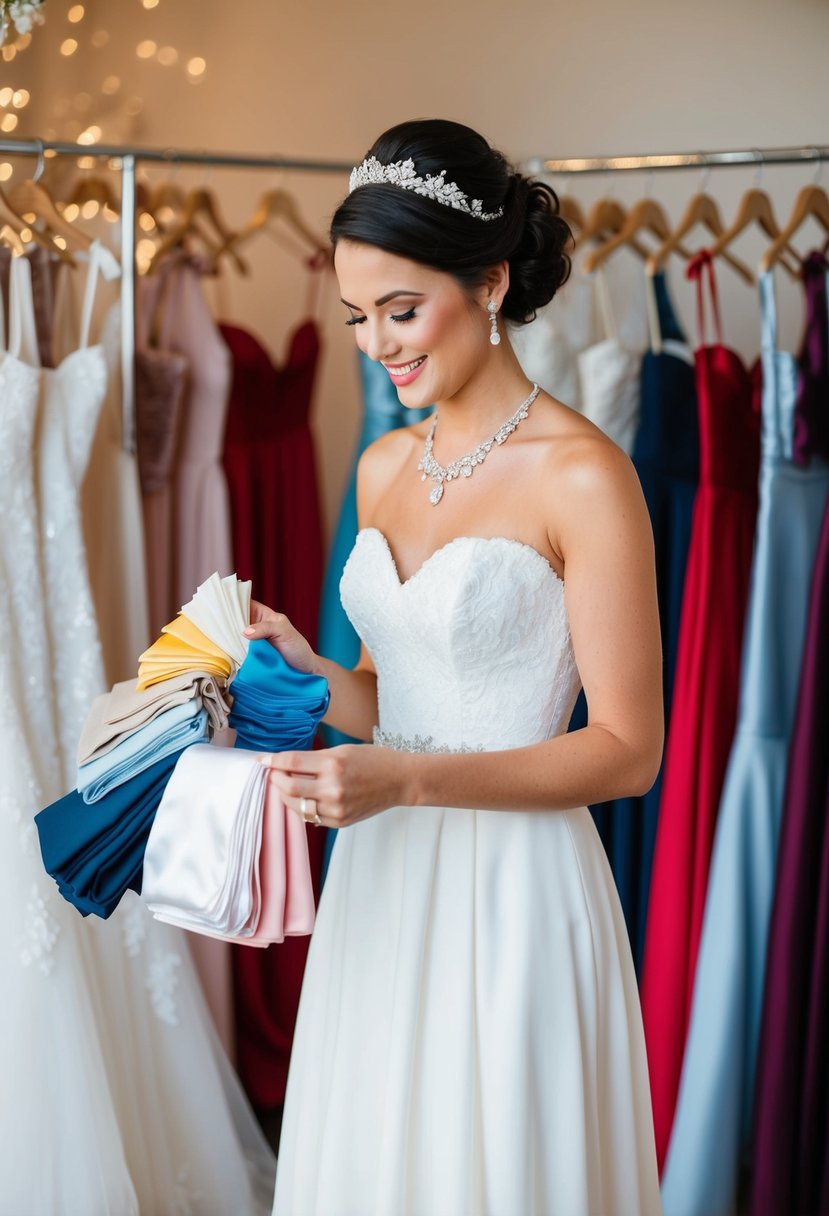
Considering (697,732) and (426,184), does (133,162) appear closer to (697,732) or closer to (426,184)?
(426,184)

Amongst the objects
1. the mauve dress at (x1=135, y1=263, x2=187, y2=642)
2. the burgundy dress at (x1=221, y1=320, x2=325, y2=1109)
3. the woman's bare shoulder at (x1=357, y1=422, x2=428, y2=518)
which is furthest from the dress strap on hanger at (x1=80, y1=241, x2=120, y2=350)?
the woman's bare shoulder at (x1=357, y1=422, x2=428, y2=518)

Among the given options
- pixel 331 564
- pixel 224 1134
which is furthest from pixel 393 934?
pixel 331 564

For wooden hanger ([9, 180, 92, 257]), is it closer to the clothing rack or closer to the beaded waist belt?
the clothing rack

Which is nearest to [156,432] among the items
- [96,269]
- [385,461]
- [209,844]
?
[96,269]

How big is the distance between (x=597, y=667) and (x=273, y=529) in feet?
5.03

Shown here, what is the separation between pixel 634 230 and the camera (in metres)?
2.72

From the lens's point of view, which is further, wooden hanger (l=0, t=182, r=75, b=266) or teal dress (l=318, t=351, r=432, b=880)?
teal dress (l=318, t=351, r=432, b=880)

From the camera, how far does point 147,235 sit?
3.39 metres

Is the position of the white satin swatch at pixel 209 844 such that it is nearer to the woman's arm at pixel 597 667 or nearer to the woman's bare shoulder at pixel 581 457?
the woman's arm at pixel 597 667

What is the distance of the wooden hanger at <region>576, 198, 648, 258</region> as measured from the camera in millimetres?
2801

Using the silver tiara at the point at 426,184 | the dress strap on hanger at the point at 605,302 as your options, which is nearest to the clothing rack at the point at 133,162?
the dress strap on hanger at the point at 605,302

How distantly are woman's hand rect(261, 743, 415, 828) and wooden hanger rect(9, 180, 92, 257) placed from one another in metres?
1.48

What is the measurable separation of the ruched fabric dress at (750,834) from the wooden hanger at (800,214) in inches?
2.8

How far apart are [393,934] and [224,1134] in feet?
3.18
